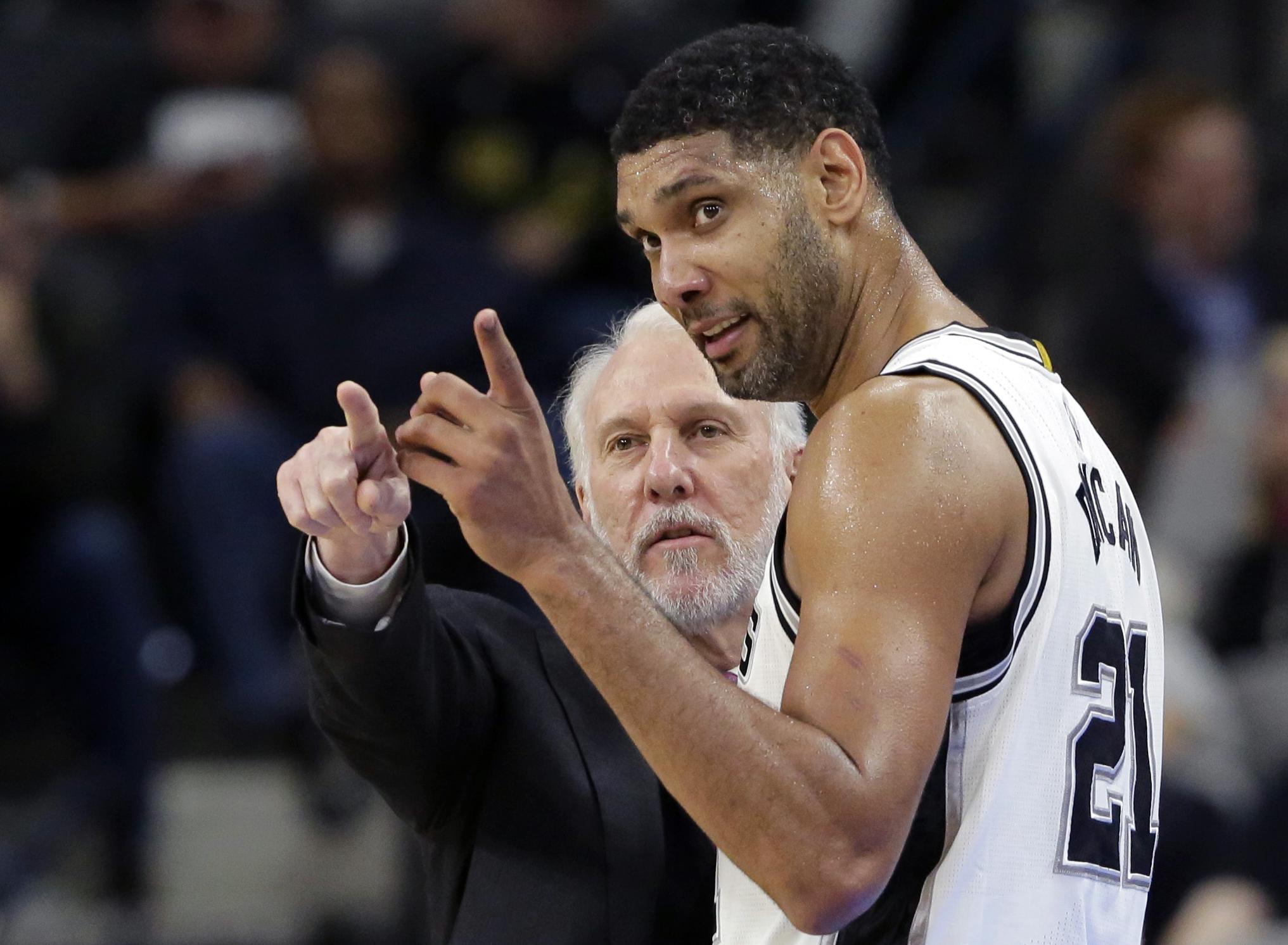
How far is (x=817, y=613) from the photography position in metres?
2.09

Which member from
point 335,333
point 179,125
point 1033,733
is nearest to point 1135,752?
point 1033,733

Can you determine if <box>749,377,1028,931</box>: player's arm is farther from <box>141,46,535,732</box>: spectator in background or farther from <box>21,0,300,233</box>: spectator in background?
<box>21,0,300,233</box>: spectator in background

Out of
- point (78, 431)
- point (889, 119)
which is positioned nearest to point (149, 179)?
point (78, 431)

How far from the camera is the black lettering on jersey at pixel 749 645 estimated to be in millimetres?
2381

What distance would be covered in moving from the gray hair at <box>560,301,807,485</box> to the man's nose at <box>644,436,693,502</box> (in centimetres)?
20

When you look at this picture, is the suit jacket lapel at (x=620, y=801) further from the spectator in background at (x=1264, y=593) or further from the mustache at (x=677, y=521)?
the spectator in background at (x=1264, y=593)

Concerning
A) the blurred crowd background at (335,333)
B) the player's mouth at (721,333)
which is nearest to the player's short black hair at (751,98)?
the player's mouth at (721,333)

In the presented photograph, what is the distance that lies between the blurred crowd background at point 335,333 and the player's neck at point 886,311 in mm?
3094

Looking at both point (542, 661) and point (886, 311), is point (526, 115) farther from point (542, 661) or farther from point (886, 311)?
point (886, 311)

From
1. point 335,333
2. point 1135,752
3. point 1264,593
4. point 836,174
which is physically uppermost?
point 335,333

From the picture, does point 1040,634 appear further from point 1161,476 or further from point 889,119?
point 889,119

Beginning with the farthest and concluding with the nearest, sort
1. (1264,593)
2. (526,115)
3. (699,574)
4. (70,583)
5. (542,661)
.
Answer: (526,115) < (1264,593) < (70,583) < (699,574) < (542,661)

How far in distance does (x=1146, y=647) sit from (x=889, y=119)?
225 inches

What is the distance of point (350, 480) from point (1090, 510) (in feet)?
3.21
